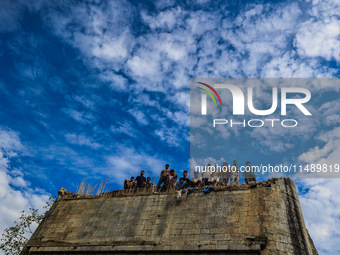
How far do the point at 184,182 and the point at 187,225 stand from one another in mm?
2295

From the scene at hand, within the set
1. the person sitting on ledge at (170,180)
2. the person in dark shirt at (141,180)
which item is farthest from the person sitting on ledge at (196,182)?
the person in dark shirt at (141,180)

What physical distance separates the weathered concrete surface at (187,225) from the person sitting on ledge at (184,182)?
0.85 meters

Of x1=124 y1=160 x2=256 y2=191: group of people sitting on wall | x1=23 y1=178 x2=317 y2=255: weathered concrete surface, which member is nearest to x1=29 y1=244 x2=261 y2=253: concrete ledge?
x1=23 y1=178 x2=317 y2=255: weathered concrete surface

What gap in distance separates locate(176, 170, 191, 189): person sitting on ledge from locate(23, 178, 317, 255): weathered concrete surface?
0.85 metres

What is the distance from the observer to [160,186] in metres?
13.0

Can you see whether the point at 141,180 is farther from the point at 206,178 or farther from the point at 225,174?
the point at 225,174

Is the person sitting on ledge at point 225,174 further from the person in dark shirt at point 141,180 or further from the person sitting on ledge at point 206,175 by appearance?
the person in dark shirt at point 141,180

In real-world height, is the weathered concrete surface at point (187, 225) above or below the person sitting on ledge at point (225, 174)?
below

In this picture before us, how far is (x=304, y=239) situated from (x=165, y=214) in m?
5.22

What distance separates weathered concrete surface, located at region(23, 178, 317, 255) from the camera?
9438 millimetres

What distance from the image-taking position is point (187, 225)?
10.5m

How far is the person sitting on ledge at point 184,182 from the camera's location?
1241cm

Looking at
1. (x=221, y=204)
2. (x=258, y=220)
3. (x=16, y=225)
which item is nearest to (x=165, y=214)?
(x=221, y=204)

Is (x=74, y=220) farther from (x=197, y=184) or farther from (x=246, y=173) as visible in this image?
(x=246, y=173)
